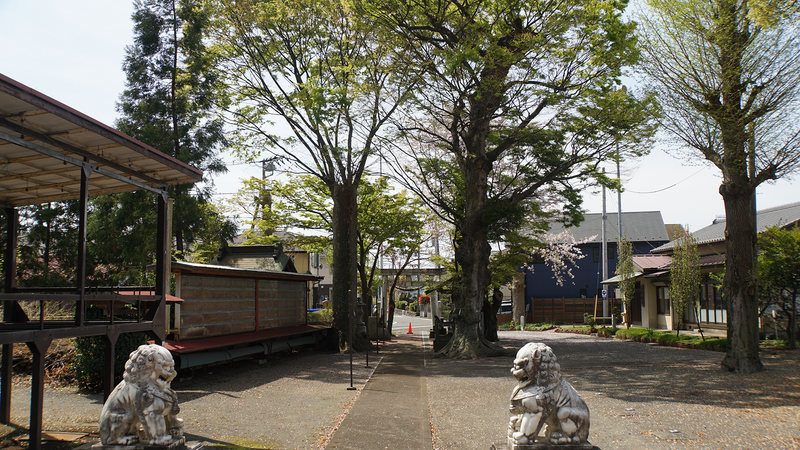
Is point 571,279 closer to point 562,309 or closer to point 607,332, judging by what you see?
point 562,309

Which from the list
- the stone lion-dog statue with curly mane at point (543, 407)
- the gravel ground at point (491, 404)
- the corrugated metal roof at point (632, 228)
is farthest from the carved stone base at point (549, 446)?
the corrugated metal roof at point (632, 228)

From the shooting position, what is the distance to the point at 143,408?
497 centimetres

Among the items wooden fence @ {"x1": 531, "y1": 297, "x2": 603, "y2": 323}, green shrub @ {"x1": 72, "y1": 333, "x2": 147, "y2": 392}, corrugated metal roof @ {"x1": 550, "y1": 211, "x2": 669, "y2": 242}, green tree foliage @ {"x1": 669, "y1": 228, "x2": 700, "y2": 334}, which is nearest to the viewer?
green shrub @ {"x1": 72, "y1": 333, "x2": 147, "y2": 392}

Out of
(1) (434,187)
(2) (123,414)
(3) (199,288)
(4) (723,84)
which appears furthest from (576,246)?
(2) (123,414)

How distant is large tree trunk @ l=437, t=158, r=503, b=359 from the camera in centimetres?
1655

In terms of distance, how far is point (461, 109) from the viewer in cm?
1627

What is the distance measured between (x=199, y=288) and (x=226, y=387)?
2.79 m

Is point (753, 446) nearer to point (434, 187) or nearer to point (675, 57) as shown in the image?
point (675, 57)

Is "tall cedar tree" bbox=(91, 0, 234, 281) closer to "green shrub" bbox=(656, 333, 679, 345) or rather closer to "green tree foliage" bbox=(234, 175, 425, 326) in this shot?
"green tree foliage" bbox=(234, 175, 425, 326)

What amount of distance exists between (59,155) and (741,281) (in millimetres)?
12725

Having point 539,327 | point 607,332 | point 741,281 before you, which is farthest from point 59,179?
point 539,327

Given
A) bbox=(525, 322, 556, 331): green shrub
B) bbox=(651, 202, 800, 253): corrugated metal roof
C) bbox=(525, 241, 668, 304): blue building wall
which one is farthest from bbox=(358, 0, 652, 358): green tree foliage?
bbox=(525, 241, 668, 304): blue building wall

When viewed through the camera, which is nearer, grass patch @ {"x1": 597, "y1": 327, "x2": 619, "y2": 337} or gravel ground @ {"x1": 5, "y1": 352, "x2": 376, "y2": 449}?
gravel ground @ {"x1": 5, "y1": 352, "x2": 376, "y2": 449}

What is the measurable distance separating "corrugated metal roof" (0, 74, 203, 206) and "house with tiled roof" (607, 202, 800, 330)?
1794 centimetres
